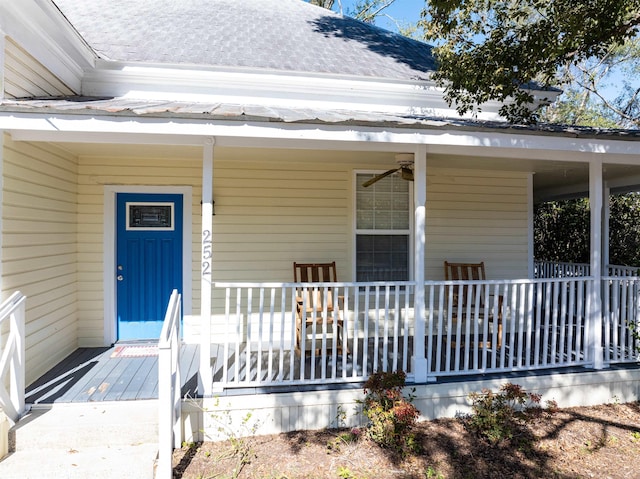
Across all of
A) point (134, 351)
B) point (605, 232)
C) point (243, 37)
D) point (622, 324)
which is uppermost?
point (243, 37)

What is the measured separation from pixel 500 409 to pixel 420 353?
852 mm

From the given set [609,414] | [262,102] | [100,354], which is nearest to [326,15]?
[262,102]

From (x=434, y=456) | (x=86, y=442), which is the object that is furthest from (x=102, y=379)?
(x=434, y=456)

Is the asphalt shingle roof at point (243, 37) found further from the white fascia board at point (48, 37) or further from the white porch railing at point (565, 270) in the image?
the white porch railing at point (565, 270)

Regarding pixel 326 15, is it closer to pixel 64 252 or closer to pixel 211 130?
pixel 211 130

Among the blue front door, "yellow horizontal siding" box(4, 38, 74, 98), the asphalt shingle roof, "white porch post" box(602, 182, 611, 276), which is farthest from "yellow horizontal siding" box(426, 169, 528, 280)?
"yellow horizontal siding" box(4, 38, 74, 98)

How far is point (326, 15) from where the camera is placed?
8.20 meters

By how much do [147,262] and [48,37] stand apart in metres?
2.63

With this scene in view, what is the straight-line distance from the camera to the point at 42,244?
4.12 m

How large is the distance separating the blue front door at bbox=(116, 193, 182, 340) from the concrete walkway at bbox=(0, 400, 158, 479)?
1.78 m

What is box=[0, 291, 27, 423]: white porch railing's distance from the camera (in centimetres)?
317

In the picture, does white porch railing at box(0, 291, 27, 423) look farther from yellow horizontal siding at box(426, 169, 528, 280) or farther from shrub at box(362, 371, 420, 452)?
yellow horizontal siding at box(426, 169, 528, 280)

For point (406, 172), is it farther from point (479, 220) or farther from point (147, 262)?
point (147, 262)

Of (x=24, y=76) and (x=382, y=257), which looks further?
(x=382, y=257)
